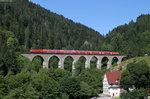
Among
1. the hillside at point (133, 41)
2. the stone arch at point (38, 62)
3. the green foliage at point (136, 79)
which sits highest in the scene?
the hillside at point (133, 41)

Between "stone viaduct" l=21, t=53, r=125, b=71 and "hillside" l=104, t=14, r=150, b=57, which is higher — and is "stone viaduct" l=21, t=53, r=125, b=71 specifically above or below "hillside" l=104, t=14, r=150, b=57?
below

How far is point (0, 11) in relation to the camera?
140m

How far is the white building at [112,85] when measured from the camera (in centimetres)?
7106

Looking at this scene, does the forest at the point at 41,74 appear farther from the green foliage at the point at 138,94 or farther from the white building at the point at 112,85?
the green foliage at the point at 138,94

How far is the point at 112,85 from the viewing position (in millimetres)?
72375

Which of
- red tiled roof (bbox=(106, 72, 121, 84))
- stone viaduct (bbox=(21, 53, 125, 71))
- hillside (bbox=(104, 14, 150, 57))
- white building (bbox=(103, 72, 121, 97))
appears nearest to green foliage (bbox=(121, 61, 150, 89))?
white building (bbox=(103, 72, 121, 97))

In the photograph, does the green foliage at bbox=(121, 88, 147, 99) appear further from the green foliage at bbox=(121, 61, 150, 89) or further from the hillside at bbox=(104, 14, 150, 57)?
the hillside at bbox=(104, 14, 150, 57)

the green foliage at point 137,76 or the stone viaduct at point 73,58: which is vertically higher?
the stone viaduct at point 73,58

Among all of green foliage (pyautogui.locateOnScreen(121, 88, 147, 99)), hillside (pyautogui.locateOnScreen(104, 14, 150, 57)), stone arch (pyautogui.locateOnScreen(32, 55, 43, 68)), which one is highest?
hillside (pyautogui.locateOnScreen(104, 14, 150, 57))

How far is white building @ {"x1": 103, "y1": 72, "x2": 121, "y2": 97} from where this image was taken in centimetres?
7106

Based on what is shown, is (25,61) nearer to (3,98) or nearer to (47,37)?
(3,98)

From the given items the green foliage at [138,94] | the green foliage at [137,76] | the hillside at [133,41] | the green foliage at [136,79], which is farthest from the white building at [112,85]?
the hillside at [133,41]

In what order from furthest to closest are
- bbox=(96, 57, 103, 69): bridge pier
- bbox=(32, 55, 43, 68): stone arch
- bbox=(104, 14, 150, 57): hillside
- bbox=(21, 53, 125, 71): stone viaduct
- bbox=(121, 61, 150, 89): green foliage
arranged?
1. bbox=(104, 14, 150, 57): hillside
2. bbox=(96, 57, 103, 69): bridge pier
3. bbox=(21, 53, 125, 71): stone viaduct
4. bbox=(32, 55, 43, 68): stone arch
5. bbox=(121, 61, 150, 89): green foliage

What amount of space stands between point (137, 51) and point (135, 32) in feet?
103
